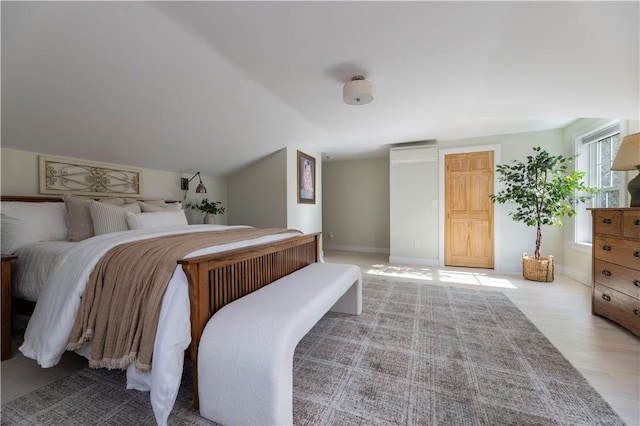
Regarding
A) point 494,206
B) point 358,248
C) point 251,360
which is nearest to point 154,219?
point 251,360

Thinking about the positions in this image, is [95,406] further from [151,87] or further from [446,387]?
[151,87]

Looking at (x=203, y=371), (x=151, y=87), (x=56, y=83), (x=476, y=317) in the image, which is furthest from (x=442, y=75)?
(x=56, y=83)

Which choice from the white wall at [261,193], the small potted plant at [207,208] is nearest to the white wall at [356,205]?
the white wall at [261,193]

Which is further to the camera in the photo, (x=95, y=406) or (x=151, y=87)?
(x=151, y=87)

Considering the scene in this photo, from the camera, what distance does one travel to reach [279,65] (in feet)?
7.04

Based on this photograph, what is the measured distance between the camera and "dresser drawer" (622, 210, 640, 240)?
6.36ft

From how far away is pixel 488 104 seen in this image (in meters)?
2.83

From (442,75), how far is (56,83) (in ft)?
9.98

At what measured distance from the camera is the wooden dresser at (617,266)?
194cm

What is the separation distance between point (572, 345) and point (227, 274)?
7.97ft

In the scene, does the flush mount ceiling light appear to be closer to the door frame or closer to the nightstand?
the door frame

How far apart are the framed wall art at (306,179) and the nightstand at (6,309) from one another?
3305 mm

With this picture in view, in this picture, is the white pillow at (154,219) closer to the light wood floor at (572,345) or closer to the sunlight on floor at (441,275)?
the light wood floor at (572,345)

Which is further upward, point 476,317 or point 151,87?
point 151,87
